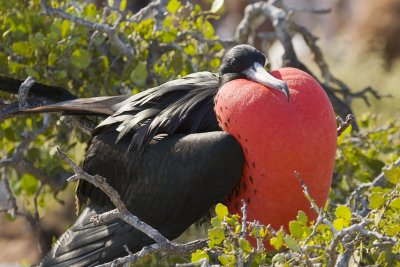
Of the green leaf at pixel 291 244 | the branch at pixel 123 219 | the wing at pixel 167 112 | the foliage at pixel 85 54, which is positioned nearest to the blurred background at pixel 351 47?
the foliage at pixel 85 54

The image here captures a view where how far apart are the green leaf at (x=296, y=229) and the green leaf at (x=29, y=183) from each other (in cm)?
200

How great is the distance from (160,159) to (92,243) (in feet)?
1.40

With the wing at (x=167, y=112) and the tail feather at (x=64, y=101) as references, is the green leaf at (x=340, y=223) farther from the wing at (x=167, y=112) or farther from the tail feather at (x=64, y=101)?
the tail feather at (x=64, y=101)

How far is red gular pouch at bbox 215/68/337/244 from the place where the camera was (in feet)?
10.5

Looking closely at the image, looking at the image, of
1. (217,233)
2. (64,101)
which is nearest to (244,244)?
(217,233)

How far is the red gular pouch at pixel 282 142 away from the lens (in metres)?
3.21

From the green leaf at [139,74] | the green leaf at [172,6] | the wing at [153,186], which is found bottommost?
the wing at [153,186]

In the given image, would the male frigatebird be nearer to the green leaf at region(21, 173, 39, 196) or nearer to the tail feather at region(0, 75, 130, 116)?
the tail feather at region(0, 75, 130, 116)

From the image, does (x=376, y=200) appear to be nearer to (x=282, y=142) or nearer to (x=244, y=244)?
(x=244, y=244)

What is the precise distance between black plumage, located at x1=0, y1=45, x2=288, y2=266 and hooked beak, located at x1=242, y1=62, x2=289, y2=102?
2cm

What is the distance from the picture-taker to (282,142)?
3197mm

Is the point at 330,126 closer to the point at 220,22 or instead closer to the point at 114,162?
the point at 114,162

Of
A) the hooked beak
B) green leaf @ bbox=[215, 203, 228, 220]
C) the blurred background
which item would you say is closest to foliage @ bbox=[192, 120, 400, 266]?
green leaf @ bbox=[215, 203, 228, 220]

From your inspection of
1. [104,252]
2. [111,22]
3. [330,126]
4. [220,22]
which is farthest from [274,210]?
[220,22]
